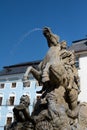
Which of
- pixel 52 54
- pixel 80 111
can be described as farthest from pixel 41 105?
pixel 52 54

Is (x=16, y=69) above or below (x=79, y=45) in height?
below

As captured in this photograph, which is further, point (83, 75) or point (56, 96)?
point (83, 75)

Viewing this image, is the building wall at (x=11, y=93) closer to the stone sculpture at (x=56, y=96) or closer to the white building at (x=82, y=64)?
the white building at (x=82, y=64)

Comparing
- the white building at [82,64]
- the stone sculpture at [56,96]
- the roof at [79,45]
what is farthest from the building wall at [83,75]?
the stone sculpture at [56,96]

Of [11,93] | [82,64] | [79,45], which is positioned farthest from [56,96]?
[79,45]

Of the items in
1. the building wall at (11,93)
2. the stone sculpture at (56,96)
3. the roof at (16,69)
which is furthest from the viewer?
the roof at (16,69)

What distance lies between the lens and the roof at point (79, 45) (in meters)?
36.2

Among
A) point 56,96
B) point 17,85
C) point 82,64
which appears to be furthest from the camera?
point 17,85

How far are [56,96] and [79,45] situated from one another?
3175cm

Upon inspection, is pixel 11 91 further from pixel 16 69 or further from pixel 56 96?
pixel 56 96

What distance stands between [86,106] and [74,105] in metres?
0.46

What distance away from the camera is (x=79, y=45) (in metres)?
38.2

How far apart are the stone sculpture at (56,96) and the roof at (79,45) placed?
27.9 meters

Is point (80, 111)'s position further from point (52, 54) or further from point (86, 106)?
point (52, 54)
